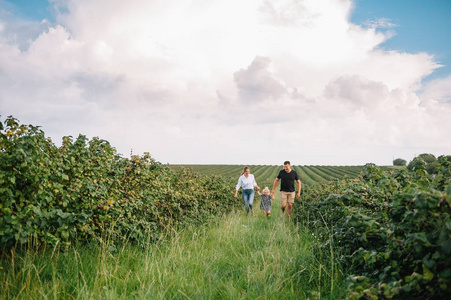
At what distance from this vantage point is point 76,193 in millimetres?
4875

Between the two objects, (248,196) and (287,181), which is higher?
(287,181)

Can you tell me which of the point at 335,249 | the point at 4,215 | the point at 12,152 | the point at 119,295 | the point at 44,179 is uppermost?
the point at 12,152

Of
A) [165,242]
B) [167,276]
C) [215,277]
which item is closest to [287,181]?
[165,242]

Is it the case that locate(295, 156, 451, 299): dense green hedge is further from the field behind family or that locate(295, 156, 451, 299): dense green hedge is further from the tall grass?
the tall grass

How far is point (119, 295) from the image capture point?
3.77 meters

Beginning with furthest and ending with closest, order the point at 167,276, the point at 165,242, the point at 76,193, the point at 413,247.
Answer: the point at 165,242 → the point at 76,193 → the point at 167,276 → the point at 413,247

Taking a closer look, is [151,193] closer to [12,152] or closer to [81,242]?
[81,242]

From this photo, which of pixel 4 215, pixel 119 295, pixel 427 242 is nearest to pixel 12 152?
pixel 4 215

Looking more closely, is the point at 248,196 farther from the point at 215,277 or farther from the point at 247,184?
the point at 215,277

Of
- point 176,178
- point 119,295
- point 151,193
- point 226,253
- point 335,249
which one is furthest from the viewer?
point 176,178

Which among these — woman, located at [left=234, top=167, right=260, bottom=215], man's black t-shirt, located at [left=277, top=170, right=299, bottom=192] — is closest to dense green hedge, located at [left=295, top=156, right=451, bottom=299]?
man's black t-shirt, located at [left=277, top=170, right=299, bottom=192]

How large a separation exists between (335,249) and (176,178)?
557 centimetres

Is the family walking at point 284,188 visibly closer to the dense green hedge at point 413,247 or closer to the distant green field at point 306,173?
the dense green hedge at point 413,247

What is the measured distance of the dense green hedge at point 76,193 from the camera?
400 cm
